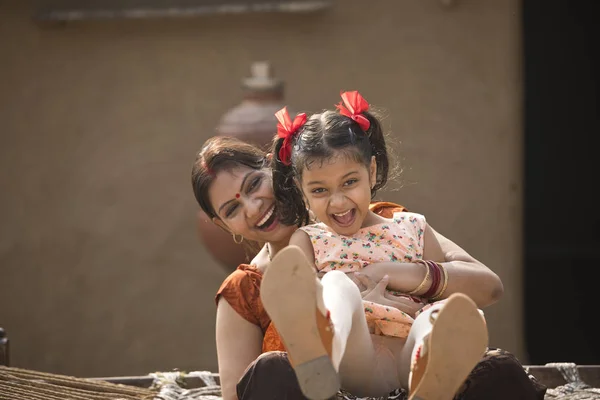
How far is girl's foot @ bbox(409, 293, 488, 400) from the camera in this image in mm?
2320

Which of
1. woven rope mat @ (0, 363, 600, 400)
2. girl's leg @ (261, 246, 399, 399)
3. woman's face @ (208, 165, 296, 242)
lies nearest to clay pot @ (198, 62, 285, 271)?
woven rope mat @ (0, 363, 600, 400)

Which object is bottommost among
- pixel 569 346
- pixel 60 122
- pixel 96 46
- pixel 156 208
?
pixel 569 346

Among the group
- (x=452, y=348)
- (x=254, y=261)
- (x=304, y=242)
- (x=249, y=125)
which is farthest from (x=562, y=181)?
(x=452, y=348)

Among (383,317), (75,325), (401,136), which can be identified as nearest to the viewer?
(383,317)

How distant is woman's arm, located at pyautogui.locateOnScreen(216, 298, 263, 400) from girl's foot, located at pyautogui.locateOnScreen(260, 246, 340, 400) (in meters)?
0.66

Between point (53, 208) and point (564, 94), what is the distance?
9.93 feet

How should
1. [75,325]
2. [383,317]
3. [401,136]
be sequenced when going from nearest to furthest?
[383,317], [401,136], [75,325]

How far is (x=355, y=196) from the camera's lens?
9.54ft

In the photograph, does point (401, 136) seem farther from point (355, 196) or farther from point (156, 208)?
point (355, 196)

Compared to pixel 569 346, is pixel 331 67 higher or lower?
higher

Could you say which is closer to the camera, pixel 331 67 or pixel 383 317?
pixel 383 317

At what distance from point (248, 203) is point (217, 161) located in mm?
165

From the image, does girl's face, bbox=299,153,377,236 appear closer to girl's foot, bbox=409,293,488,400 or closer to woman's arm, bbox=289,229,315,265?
woman's arm, bbox=289,229,315,265

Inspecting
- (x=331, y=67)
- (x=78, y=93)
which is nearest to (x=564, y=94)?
(x=331, y=67)
